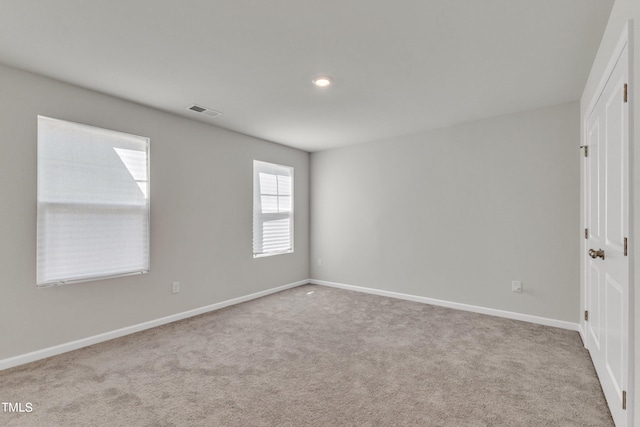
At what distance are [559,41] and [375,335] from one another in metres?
2.91

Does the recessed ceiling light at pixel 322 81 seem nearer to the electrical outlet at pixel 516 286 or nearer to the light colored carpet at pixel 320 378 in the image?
the light colored carpet at pixel 320 378

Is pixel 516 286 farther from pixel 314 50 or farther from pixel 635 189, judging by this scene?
pixel 314 50

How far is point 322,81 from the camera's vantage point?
2814mm

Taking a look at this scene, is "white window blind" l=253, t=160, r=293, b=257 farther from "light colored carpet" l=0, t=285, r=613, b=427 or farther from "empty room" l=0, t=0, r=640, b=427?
"light colored carpet" l=0, t=285, r=613, b=427

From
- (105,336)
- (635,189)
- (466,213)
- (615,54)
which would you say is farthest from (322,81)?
(105,336)

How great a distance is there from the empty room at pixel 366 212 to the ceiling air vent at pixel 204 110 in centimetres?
4

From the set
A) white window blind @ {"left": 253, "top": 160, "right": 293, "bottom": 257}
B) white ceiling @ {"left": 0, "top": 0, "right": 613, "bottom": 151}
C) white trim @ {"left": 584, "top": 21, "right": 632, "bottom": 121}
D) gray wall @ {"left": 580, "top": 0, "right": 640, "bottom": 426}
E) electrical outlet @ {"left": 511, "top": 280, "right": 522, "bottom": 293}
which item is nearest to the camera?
gray wall @ {"left": 580, "top": 0, "right": 640, "bottom": 426}

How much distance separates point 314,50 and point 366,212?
306 centimetres

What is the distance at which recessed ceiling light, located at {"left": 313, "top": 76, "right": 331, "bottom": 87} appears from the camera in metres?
2.76

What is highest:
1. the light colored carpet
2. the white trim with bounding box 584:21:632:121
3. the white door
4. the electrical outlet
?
the white trim with bounding box 584:21:632:121

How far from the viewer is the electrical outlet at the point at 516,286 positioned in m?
3.64

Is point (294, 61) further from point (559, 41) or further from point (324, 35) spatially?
point (559, 41)

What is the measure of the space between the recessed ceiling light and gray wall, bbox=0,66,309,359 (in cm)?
189

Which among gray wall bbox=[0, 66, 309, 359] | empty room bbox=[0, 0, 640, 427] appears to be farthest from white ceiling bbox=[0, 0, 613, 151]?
gray wall bbox=[0, 66, 309, 359]
